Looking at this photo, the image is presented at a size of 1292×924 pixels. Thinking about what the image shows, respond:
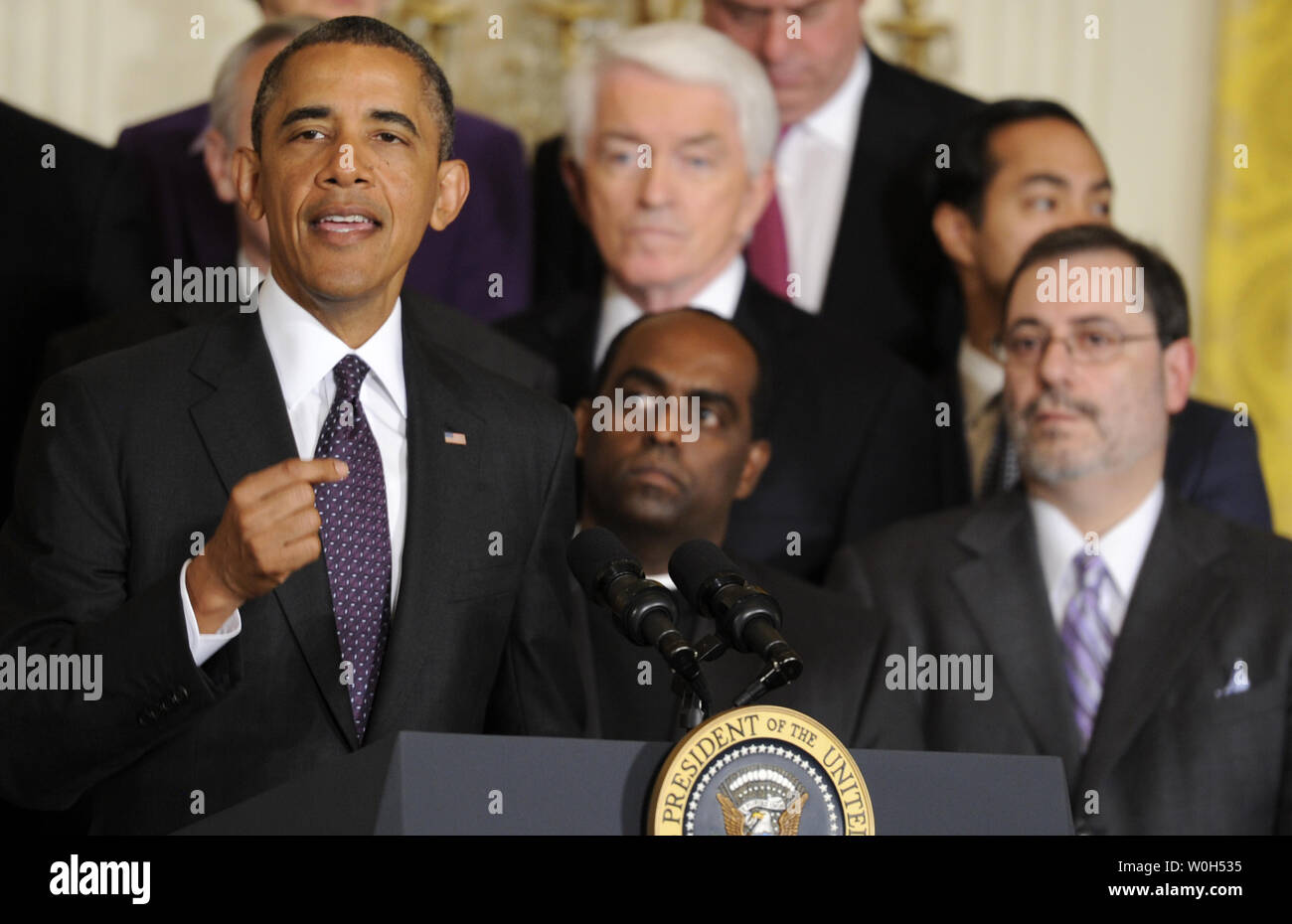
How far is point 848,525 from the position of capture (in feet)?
12.7

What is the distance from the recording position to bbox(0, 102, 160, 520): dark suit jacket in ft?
11.5

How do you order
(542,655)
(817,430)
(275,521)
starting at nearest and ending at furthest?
(275,521) < (542,655) < (817,430)

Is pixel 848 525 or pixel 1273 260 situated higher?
pixel 1273 260

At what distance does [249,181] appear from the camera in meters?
2.50

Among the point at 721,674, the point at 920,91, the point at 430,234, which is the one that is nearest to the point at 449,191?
the point at 721,674

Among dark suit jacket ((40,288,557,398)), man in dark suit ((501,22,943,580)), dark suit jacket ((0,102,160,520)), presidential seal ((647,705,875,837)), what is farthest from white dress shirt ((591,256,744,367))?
presidential seal ((647,705,875,837))

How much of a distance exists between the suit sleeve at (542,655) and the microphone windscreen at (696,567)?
33 centimetres

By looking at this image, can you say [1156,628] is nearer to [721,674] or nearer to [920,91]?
[721,674]

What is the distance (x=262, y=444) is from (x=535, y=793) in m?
0.66

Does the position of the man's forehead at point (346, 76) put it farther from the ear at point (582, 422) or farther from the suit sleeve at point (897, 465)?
the suit sleeve at point (897, 465)

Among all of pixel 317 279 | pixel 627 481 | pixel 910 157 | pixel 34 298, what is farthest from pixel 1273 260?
pixel 317 279

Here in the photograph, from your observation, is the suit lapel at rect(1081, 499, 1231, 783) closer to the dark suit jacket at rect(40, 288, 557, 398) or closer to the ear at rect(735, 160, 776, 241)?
the ear at rect(735, 160, 776, 241)

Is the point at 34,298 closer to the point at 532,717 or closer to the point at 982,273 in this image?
the point at 532,717
